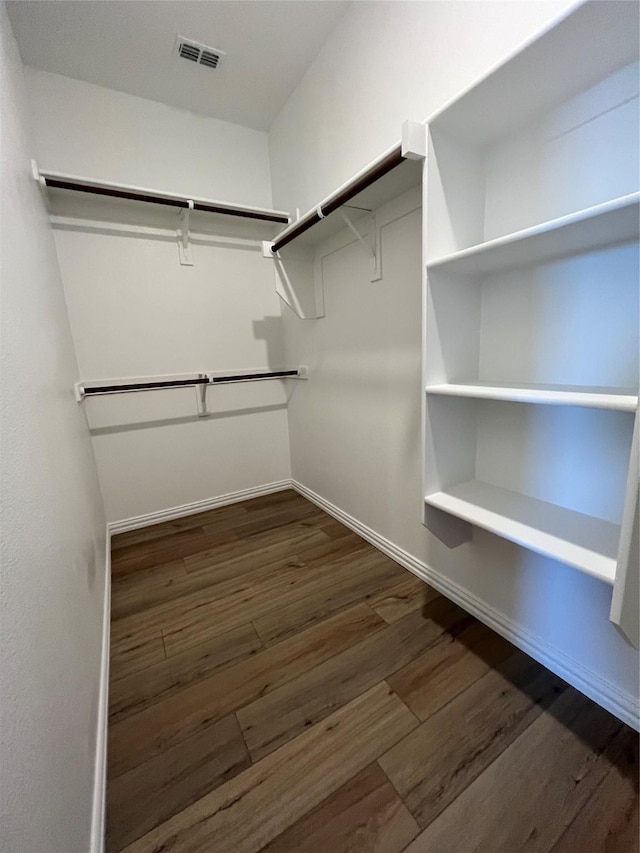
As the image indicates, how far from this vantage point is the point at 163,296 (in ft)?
7.65

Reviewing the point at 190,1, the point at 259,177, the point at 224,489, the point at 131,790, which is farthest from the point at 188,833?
the point at 259,177

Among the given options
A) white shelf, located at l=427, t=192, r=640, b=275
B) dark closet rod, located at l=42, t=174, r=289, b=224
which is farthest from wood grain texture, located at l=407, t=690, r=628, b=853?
dark closet rod, located at l=42, t=174, r=289, b=224

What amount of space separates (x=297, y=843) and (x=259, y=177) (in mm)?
3305

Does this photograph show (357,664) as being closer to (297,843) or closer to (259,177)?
(297,843)

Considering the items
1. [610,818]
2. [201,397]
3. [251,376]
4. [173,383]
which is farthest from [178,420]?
[610,818]

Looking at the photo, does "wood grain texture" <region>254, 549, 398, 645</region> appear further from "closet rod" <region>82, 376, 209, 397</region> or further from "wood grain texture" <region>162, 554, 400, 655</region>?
"closet rod" <region>82, 376, 209, 397</region>

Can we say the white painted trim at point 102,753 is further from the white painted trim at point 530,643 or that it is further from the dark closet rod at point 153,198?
the dark closet rod at point 153,198

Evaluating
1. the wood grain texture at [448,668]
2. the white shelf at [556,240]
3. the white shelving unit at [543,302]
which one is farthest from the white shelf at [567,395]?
the wood grain texture at [448,668]

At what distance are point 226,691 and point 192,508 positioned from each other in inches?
61.2

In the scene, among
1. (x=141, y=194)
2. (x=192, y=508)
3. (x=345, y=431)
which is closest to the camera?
(x=141, y=194)

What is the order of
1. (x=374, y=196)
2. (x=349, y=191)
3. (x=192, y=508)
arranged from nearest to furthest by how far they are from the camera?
1. (x=349, y=191)
2. (x=374, y=196)
3. (x=192, y=508)

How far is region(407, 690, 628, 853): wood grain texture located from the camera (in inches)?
33.9

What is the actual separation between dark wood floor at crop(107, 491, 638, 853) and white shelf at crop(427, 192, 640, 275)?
143cm

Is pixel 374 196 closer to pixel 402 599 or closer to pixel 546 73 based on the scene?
pixel 546 73
